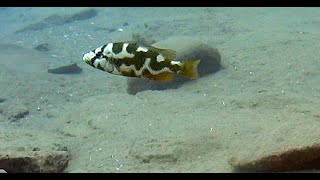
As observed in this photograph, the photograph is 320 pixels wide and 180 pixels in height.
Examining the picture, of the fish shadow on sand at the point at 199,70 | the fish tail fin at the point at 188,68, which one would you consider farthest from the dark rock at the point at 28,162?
the fish shadow on sand at the point at 199,70

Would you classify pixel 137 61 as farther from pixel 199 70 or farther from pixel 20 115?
pixel 199 70

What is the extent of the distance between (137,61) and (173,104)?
112 inches

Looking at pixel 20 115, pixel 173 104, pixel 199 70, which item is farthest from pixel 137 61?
pixel 199 70

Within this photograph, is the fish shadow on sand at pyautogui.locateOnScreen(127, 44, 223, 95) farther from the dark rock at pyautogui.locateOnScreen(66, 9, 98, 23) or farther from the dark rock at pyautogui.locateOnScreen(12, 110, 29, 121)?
the dark rock at pyautogui.locateOnScreen(66, 9, 98, 23)

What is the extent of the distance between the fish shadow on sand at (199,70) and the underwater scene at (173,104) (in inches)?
0.8

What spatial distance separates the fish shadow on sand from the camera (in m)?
7.18

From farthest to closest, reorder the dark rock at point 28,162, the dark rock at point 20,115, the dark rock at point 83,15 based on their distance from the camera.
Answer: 1. the dark rock at point 83,15
2. the dark rock at point 20,115
3. the dark rock at point 28,162

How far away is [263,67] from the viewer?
753 centimetres

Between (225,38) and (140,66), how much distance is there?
282 inches

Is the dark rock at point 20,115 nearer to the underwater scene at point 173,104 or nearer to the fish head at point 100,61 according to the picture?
the underwater scene at point 173,104

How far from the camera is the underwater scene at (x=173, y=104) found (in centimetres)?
351

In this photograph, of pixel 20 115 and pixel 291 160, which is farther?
pixel 20 115

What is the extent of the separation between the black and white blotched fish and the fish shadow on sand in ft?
12.2

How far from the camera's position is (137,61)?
333cm
